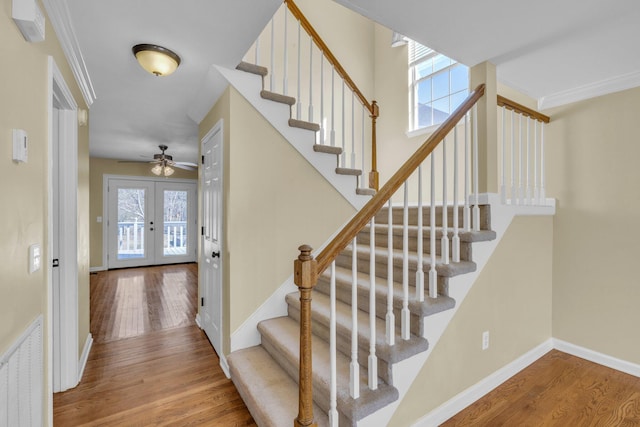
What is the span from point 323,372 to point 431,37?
7.13ft

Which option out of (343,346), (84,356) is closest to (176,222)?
(84,356)

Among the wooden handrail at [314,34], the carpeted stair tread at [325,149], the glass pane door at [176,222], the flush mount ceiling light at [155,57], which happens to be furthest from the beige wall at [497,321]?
the glass pane door at [176,222]

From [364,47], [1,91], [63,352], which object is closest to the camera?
[1,91]

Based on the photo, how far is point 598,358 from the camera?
2.51m

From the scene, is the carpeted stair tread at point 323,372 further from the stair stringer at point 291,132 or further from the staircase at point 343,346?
the stair stringer at point 291,132

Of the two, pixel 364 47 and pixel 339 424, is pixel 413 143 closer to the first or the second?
pixel 364 47

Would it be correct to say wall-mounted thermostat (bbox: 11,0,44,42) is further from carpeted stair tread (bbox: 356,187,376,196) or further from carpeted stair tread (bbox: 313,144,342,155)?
carpeted stair tread (bbox: 356,187,376,196)

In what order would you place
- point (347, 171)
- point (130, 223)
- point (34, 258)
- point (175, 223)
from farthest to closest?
point (175, 223) < point (130, 223) < point (347, 171) < point (34, 258)

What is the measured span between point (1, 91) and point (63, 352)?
199cm

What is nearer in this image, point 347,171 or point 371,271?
point 371,271

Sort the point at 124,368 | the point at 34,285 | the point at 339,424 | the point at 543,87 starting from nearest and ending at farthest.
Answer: the point at 34,285
the point at 339,424
the point at 124,368
the point at 543,87

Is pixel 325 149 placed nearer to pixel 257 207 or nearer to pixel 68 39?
pixel 257 207

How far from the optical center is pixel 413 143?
Answer: 388 centimetres

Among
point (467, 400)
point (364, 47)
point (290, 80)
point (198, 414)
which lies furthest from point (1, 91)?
point (364, 47)
